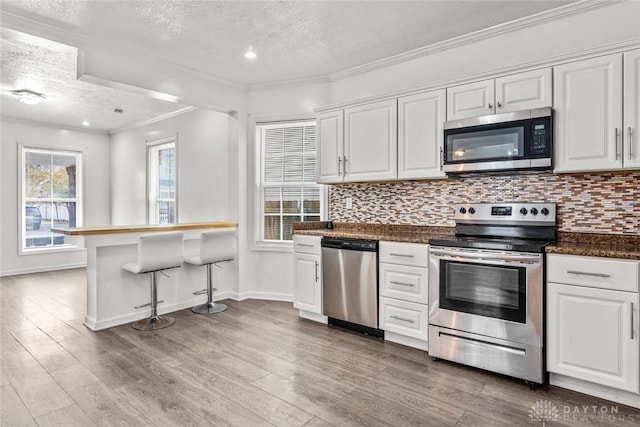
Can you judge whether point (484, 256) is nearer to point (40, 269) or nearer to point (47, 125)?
point (40, 269)

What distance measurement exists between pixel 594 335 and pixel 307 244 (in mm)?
2427

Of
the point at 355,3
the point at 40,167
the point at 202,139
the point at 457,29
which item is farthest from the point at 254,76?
the point at 40,167

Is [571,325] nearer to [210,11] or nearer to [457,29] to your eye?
[457,29]

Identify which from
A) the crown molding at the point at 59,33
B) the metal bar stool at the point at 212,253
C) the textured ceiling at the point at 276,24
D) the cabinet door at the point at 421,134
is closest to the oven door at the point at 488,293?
the cabinet door at the point at 421,134

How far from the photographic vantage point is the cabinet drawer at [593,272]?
214 cm

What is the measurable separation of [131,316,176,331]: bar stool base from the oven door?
8.47 ft

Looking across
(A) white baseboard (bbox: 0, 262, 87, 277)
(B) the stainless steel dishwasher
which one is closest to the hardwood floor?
(B) the stainless steel dishwasher

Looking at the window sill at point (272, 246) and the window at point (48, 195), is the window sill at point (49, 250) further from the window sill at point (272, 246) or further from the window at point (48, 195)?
the window sill at point (272, 246)

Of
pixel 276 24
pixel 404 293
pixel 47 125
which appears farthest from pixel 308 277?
pixel 47 125

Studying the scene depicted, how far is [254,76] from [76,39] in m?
1.76

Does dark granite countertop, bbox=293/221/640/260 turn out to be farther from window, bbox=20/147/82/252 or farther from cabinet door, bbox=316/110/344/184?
window, bbox=20/147/82/252

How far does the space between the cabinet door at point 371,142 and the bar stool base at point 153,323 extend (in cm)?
236

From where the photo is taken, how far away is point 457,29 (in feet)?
10.4

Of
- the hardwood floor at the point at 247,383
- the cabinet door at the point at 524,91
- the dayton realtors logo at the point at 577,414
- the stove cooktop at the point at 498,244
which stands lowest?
the dayton realtors logo at the point at 577,414
